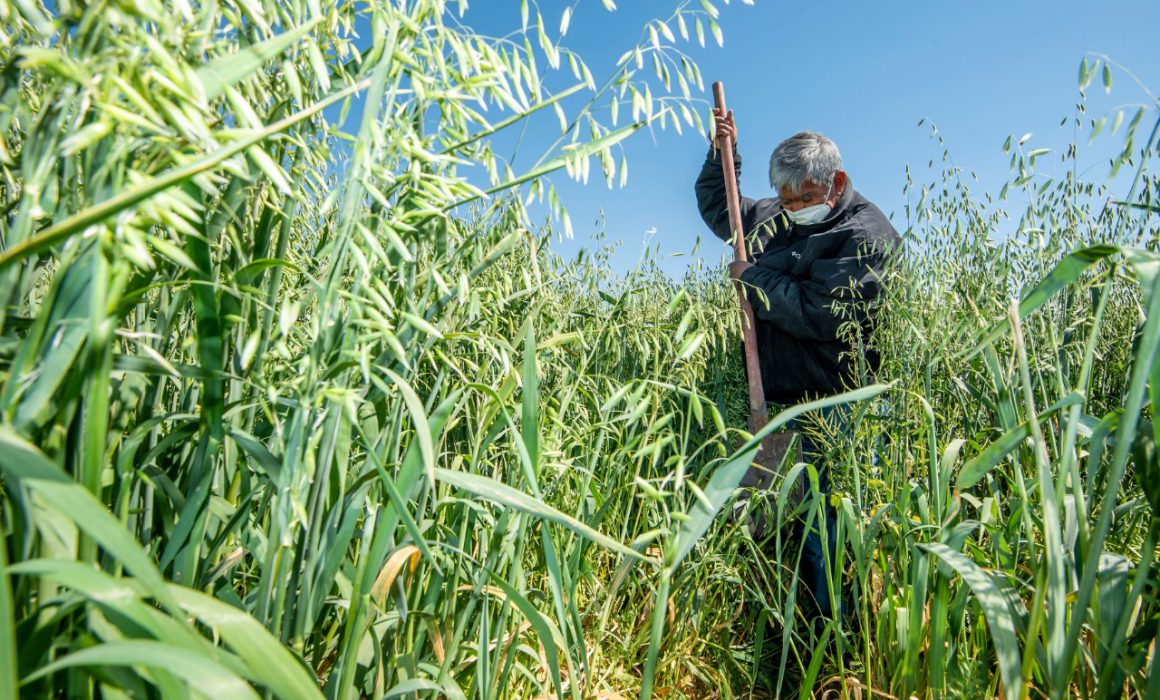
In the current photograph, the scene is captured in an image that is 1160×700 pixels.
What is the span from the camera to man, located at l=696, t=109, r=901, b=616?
2.46 metres

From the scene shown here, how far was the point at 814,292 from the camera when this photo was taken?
2.56 metres

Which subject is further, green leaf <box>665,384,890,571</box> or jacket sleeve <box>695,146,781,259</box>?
jacket sleeve <box>695,146,781,259</box>

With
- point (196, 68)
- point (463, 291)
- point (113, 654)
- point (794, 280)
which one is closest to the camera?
point (113, 654)

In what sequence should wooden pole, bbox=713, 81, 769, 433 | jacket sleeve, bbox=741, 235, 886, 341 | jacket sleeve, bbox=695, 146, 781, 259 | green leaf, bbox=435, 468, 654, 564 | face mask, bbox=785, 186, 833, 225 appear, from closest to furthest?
green leaf, bbox=435, 468, 654, 564 < jacket sleeve, bbox=741, 235, 886, 341 < wooden pole, bbox=713, 81, 769, 433 < face mask, bbox=785, 186, 833, 225 < jacket sleeve, bbox=695, 146, 781, 259

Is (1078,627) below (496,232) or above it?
below

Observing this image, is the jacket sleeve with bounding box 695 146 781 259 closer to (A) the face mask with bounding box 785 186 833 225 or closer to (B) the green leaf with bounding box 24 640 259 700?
(A) the face mask with bounding box 785 186 833 225

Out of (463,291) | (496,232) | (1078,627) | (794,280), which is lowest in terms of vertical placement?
(1078,627)

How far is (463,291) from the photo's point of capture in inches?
29.4

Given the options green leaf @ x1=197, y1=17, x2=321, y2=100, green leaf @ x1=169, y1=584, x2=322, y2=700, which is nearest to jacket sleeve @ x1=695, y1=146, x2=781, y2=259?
green leaf @ x1=197, y1=17, x2=321, y2=100

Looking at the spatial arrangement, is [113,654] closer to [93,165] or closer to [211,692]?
[211,692]

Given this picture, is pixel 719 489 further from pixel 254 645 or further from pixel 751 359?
pixel 751 359

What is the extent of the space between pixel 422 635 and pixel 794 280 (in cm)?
213

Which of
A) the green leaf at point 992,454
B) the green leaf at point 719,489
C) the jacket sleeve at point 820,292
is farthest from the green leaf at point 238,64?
the jacket sleeve at point 820,292

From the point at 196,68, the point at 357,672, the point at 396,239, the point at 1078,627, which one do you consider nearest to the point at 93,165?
the point at 196,68
